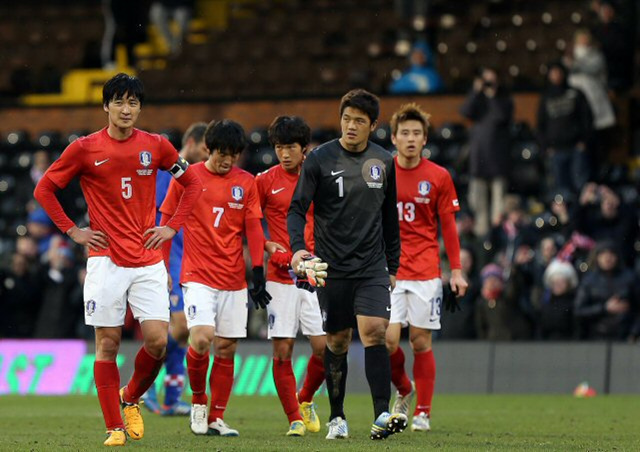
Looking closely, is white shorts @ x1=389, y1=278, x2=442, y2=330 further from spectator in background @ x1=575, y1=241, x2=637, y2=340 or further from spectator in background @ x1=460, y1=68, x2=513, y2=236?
spectator in background @ x1=460, y1=68, x2=513, y2=236

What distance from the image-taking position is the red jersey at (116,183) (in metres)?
10.1

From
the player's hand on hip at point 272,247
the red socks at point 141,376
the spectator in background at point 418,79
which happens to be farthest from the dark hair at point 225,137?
the spectator in background at point 418,79

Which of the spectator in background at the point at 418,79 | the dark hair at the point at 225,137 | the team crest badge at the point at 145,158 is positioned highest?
the spectator in background at the point at 418,79

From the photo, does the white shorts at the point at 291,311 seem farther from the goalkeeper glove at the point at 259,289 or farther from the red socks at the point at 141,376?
the red socks at the point at 141,376

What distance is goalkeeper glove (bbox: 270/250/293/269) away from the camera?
1166cm

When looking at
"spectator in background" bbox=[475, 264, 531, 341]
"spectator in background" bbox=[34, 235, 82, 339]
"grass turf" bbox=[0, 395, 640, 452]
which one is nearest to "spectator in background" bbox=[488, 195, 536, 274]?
"spectator in background" bbox=[475, 264, 531, 341]

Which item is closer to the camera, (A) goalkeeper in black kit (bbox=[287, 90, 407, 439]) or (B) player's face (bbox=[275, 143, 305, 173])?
(A) goalkeeper in black kit (bbox=[287, 90, 407, 439])

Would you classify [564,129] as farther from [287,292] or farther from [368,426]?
[287,292]

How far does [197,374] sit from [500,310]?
799cm

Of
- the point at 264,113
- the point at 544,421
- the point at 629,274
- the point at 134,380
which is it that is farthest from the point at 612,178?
the point at 134,380

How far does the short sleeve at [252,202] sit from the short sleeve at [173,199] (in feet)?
1.76

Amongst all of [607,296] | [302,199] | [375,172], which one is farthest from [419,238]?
[607,296]

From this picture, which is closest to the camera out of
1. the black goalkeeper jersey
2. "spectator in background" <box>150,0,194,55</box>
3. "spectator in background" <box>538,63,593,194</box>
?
the black goalkeeper jersey

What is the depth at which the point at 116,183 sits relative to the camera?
10.1 metres
